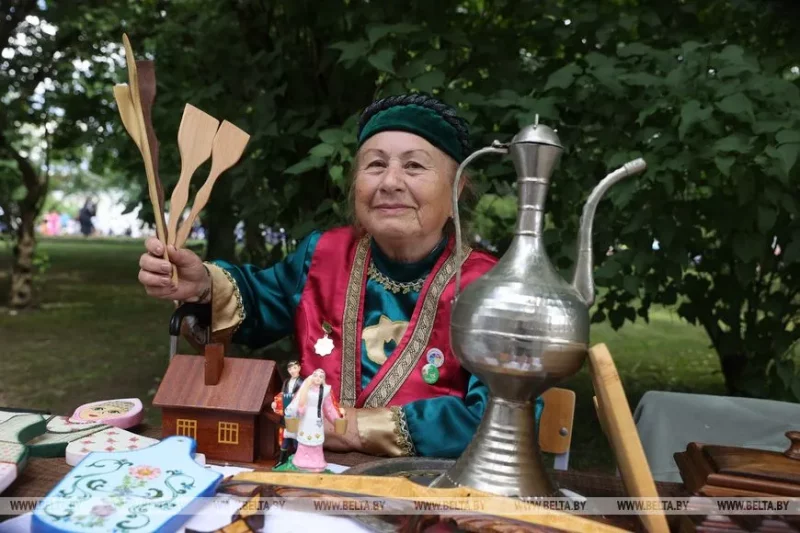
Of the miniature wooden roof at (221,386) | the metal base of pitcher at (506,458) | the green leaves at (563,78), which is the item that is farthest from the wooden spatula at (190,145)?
the green leaves at (563,78)

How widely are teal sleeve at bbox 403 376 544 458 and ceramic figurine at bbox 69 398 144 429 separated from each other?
A: 51cm

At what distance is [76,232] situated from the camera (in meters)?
36.2

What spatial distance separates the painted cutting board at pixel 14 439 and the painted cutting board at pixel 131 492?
11 centimetres

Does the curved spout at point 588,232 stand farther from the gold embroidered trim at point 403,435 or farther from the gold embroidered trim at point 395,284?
the gold embroidered trim at point 395,284

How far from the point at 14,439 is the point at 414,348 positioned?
2.55 feet

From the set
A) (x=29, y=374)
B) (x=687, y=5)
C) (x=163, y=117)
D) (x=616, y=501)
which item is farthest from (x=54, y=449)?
(x=29, y=374)

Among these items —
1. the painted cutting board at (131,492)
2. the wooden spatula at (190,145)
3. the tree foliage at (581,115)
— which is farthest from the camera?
the tree foliage at (581,115)

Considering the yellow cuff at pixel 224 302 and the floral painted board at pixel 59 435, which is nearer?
the floral painted board at pixel 59 435

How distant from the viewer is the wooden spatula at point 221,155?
1.17 m

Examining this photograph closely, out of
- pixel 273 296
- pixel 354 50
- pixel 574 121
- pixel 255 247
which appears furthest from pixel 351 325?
pixel 255 247

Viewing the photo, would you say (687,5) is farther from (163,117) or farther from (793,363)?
(163,117)

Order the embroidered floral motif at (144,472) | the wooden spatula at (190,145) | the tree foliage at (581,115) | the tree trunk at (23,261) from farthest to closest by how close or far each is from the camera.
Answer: the tree trunk at (23,261) < the tree foliage at (581,115) < the wooden spatula at (190,145) < the embroidered floral motif at (144,472)

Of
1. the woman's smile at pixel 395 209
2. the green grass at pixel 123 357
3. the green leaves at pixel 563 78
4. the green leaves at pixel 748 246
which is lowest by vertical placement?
the green grass at pixel 123 357

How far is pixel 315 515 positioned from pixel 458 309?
33cm
